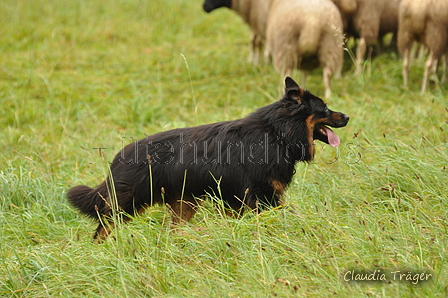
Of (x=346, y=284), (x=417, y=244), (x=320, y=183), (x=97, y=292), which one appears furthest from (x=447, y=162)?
(x=97, y=292)

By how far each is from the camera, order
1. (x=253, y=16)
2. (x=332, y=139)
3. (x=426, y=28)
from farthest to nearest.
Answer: (x=253, y=16) < (x=426, y=28) < (x=332, y=139)

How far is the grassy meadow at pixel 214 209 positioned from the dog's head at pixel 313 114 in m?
0.36

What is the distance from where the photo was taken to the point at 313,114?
3641 millimetres

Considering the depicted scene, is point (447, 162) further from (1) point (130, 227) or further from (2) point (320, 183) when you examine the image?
(1) point (130, 227)

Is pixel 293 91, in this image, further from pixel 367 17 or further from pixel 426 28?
pixel 367 17

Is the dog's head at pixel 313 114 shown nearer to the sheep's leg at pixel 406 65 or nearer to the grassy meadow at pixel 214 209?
the grassy meadow at pixel 214 209

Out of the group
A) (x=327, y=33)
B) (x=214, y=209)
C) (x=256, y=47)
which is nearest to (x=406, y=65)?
(x=327, y=33)

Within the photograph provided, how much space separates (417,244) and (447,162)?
50.3 inches

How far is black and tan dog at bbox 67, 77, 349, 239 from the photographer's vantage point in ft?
11.7

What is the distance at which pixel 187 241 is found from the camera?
3.12m

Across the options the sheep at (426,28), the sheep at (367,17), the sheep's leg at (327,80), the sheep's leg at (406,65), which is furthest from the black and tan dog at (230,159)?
the sheep at (367,17)

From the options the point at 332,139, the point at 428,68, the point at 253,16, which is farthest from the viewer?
the point at 253,16

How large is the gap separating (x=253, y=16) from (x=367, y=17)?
1.90 metres

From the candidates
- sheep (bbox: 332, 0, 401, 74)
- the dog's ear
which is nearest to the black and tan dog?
the dog's ear
